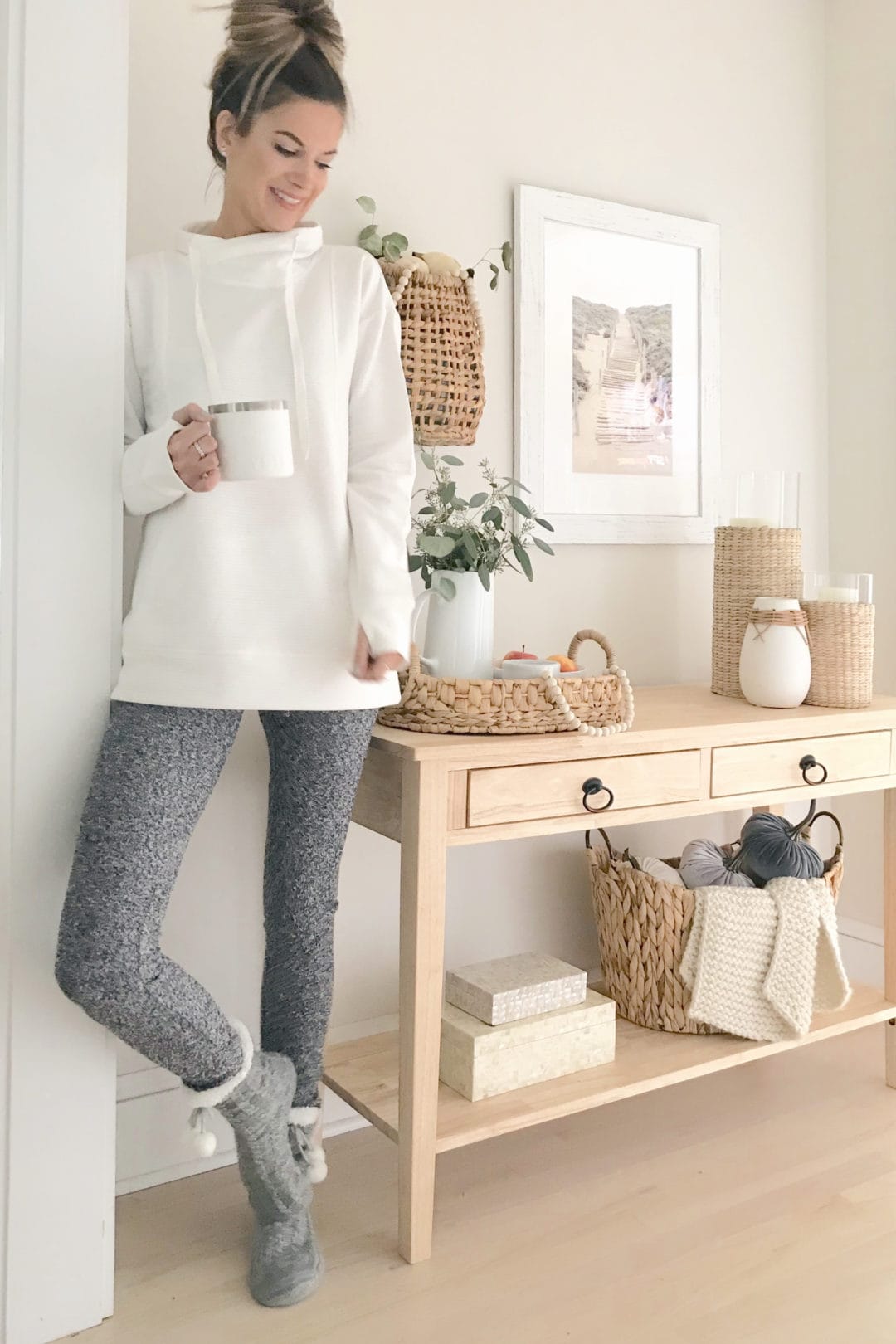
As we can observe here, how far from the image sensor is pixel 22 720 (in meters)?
1.29

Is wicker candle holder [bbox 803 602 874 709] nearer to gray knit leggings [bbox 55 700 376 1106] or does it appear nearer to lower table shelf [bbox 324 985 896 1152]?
lower table shelf [bbox 324 985 896 1152]

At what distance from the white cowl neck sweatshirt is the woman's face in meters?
0.04

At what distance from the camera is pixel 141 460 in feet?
4.26

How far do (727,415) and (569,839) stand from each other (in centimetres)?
97

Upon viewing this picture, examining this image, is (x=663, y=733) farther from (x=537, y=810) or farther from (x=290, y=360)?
(x=290, y=360)

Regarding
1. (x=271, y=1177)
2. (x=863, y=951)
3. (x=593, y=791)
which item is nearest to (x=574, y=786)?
(x=593, y=791)

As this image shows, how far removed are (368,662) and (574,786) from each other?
397 millimetres

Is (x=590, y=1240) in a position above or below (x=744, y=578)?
below

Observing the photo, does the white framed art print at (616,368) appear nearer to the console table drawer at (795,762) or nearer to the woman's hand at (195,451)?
the console table drawer at (795,762)

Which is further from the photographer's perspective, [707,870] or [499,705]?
[707,870]

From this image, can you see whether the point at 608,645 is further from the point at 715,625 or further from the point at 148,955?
the point at 148,955

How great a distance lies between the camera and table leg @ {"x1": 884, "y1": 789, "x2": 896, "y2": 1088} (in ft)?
6.66

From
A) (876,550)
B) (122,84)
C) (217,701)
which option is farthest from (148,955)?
(876,550)

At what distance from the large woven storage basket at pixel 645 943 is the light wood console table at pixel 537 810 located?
4 cm
